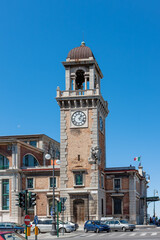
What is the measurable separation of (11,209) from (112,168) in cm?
1533

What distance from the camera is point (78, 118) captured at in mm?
61969

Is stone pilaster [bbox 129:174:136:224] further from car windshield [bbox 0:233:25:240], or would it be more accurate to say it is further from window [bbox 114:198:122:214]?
car windshield [bbox 0:233:25:240]

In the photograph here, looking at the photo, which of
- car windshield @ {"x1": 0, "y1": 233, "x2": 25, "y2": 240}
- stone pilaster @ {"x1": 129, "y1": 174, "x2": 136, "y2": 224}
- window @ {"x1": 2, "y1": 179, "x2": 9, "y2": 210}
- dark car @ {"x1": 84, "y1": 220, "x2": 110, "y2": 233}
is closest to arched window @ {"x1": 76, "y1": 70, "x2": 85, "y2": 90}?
stone pilaster @ {"x1": 129, "y1": 174, "x2": 136, "y2": 224}

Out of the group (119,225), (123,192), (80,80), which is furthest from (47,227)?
(80,80)

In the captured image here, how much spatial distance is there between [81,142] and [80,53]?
12744 millimetres

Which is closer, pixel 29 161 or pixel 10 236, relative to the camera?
pixel 10 236

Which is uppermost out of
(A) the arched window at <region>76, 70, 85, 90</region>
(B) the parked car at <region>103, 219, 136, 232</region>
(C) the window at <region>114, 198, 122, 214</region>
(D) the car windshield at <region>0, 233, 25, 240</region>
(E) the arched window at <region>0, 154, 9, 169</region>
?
(A) the arched window at <region>76, 70, 85, 90</region>

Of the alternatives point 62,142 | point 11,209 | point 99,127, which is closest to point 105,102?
point 99,127

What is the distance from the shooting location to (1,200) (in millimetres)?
62844

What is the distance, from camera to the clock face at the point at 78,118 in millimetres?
61688

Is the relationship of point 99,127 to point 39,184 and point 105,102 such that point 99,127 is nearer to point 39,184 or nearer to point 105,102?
point 105,102

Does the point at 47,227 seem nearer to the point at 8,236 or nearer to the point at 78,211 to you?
the point at 78,211

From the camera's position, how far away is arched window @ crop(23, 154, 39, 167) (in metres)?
67.8

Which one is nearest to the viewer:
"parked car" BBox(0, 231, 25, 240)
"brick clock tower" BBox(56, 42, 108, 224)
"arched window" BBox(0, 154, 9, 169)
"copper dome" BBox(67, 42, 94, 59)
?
"parked car" BBox(0, 231, 25, 240)
